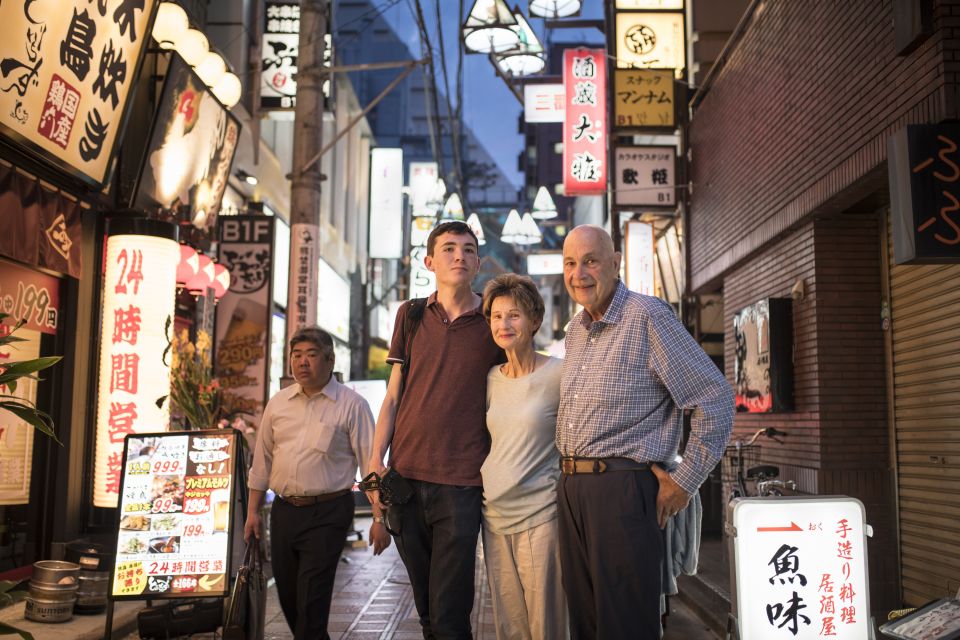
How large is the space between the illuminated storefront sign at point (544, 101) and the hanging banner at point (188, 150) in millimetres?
8321

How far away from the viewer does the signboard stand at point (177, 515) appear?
23.1 ft

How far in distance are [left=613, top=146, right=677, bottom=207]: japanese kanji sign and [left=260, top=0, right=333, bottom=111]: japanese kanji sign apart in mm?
5396

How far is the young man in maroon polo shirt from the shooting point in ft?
15.3

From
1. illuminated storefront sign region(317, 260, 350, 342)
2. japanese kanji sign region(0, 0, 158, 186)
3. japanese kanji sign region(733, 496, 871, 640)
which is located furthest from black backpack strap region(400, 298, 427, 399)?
illuminated storefront sign region(317, 260, 350, 342)

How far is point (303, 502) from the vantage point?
6074 mm

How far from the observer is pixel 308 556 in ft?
19.5

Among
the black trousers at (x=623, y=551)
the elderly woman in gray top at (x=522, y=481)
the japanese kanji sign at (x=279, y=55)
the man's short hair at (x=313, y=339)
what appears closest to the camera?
the black trousers at (x=623, y=551)

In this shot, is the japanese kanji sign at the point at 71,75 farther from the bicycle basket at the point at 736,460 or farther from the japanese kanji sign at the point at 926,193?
the bicycle basket at the point at 736,460

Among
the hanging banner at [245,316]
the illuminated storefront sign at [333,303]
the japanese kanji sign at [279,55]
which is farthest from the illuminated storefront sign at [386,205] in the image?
the hanging banner at [245,316]

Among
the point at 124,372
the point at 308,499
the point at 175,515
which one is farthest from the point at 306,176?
the point at 308,499

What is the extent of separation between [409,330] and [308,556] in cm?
176

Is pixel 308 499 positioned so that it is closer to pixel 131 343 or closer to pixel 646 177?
pixel 131 343

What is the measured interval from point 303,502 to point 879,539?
20.0 ft

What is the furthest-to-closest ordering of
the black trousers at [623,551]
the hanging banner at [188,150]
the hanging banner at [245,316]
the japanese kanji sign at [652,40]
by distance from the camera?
the japanese kanji sign at [652,40] → the hanging banner at [245,316] → the hanging banner at [188,150] → the black trousers at [623,551]
